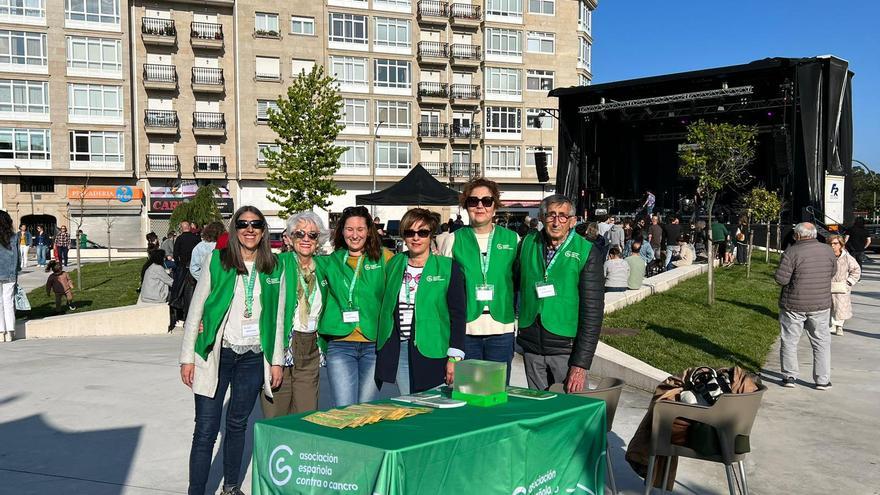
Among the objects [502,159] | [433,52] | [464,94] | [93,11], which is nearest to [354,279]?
[93,11]

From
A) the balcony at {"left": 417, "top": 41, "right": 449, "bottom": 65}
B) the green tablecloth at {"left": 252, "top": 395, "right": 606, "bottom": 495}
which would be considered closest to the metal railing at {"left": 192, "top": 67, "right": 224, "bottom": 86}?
the balcony at {"left": 417, "top": 41, "right": 449, "bottom": 65}

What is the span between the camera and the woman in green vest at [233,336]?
4293mm

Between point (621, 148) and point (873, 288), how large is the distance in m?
15.5

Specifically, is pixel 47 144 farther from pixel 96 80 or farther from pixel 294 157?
pixel 294 157

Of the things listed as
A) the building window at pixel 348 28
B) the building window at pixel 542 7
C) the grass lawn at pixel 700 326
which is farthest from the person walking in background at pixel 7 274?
the building window at pixel 542 7

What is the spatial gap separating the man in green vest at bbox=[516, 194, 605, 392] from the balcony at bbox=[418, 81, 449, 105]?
45912 millimetres

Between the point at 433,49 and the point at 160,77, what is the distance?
17.4 m

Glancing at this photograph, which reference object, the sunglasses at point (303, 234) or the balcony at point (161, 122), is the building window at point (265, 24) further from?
the sunglasses at point (303, 234)

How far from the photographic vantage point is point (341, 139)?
47500mm

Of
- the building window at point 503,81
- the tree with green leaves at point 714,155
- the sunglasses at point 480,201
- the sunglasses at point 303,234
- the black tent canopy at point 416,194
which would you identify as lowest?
the sunglasses at point 303,234

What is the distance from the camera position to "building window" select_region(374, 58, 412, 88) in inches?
1913

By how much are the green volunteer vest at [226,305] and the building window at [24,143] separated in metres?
44.5

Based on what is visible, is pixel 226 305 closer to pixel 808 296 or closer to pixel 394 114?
pixel 808 296

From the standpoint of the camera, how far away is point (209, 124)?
45.9 m
